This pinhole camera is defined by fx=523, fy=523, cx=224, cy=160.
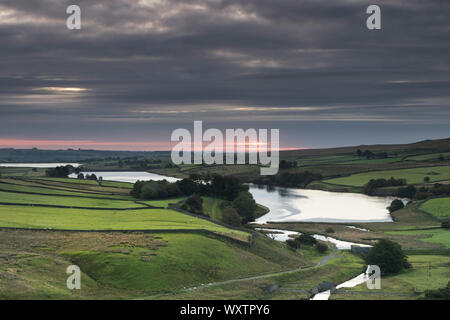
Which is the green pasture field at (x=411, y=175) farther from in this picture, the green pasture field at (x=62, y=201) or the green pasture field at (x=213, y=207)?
the green pasture field at (x=62, y=201)

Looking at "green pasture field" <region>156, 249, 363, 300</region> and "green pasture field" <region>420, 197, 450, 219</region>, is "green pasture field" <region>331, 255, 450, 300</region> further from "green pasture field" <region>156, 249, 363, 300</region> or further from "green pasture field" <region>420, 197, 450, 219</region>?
"green pasture field" <region>420, 197, 450, 219</region>

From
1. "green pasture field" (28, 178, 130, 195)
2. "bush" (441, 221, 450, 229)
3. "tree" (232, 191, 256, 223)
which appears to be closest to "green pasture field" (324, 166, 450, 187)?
"bush" (441, 221, 450, 229)

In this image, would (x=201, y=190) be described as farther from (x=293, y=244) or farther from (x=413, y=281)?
(x=413, y=281)

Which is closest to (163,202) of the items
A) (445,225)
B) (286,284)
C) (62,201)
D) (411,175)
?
(62,201)
